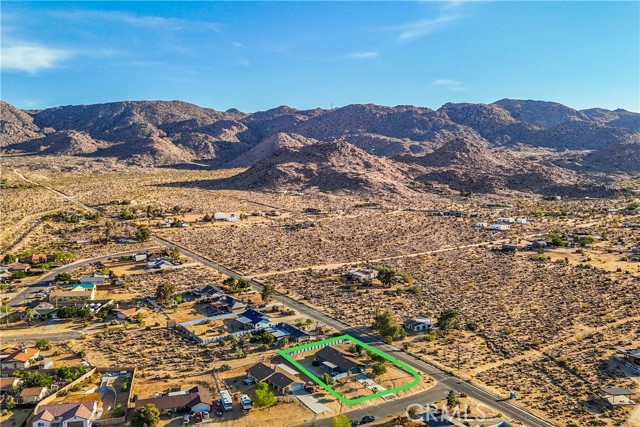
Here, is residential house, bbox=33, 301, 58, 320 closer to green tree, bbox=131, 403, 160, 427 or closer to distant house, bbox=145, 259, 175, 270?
distant house, bbox=145, 259, 175, 270

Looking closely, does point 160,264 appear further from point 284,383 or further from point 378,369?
point 378,369

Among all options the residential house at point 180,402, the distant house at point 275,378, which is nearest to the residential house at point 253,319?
the distant house at point 275,378

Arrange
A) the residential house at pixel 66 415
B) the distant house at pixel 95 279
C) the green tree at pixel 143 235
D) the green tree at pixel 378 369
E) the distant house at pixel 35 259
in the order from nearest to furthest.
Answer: the residential house at pixel 66 415 < the green tree at pixel 378 369 < the distant house at pixel 95 279 < the distant house at pixel 35 259 < the green tree at pixel 143 235

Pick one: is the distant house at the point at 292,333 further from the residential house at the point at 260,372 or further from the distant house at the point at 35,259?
the distant house at the point at 35,259

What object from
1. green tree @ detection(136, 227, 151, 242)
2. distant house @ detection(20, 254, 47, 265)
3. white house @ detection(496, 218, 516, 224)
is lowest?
distant house @ detection(20, 254, 47, 265)

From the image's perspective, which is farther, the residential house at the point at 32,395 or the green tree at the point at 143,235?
the green tree at the point at 143,235

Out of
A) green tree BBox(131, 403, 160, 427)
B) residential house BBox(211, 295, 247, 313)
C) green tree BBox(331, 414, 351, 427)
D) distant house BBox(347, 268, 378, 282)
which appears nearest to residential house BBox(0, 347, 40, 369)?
green tree BBox(131, 403, 160, 427)

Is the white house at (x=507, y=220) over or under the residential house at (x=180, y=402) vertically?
over

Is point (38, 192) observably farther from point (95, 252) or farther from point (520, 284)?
point (520, 284)
